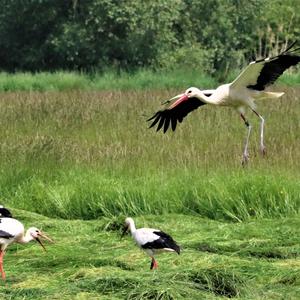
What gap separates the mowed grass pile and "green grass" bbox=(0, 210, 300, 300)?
1.56ft

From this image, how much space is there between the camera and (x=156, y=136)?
40.3 ft

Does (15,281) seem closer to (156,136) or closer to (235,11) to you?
(156,136)

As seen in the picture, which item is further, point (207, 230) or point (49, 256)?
point (207, 230)

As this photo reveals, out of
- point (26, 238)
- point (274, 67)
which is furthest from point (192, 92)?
point (26, 238)

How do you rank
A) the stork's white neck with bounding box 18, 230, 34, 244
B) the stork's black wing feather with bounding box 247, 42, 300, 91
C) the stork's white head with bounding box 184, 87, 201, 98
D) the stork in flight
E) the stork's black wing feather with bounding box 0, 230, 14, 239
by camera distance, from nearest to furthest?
the stork's black wing feather with bounding box 0, 230, 14, 239
the stork's white neck with bounding box 18, 230, 34, 244
the stork's black wing feather with bounding box 247, 42, 300, 91
the stork in flight
the stork's white head with bounding box 184, 87, 201, 98

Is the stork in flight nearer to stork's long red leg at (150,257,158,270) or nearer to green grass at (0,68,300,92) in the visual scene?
stork's long red leg at (150,257,158,270)

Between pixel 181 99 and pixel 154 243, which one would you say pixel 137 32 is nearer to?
pixel 181 99

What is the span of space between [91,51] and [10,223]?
24.3 meters

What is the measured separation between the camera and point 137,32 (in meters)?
30.1

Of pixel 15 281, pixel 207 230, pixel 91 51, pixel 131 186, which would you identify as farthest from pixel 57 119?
A: pixel 91 51

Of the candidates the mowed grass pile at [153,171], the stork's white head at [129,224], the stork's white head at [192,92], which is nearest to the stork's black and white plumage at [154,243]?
the stork's white head at [129,224]

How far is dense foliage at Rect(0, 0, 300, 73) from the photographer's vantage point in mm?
30219

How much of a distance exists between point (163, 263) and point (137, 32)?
23957 mm

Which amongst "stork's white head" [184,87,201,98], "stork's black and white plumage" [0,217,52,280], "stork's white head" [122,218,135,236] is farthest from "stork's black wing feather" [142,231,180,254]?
"stork's white head" [184,87,201,98]
